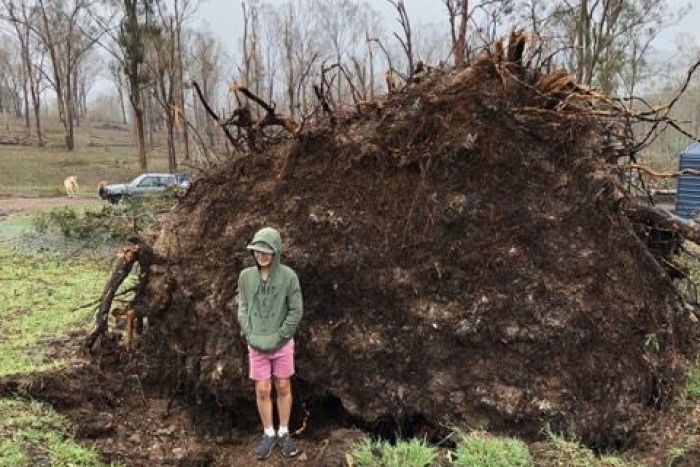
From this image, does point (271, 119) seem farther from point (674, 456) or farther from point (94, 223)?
point (94, 223)

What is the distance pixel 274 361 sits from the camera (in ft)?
15.1

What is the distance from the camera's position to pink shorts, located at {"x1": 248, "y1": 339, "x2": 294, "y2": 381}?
4559 millimetres

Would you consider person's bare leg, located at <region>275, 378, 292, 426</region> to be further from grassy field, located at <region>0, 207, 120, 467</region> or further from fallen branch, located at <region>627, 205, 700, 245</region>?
fallen branch, located at <region>627, 205, 700, 245</region>

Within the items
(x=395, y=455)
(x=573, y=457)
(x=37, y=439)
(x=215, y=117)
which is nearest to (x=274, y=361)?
(x=395, y=455)

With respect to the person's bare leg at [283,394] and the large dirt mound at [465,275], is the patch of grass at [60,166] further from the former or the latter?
the person's bare leg at [283,394]

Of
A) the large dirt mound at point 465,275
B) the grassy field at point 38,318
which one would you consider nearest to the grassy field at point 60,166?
the grassy field at point 38,318

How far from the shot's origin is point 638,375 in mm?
4918

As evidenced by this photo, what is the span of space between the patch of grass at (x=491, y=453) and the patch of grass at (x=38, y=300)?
383 cm

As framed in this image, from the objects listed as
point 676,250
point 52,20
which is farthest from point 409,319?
point 52,20

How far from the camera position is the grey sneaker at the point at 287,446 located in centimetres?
452

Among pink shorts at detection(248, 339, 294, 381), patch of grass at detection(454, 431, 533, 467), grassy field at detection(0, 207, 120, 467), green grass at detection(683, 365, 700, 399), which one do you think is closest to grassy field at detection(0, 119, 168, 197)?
grassy field at detection(0, 207, 120, 467)

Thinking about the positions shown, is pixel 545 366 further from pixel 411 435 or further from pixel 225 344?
pixel 225 344

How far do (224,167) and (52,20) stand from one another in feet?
145

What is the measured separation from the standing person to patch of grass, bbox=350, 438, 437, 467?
0.51 meters
